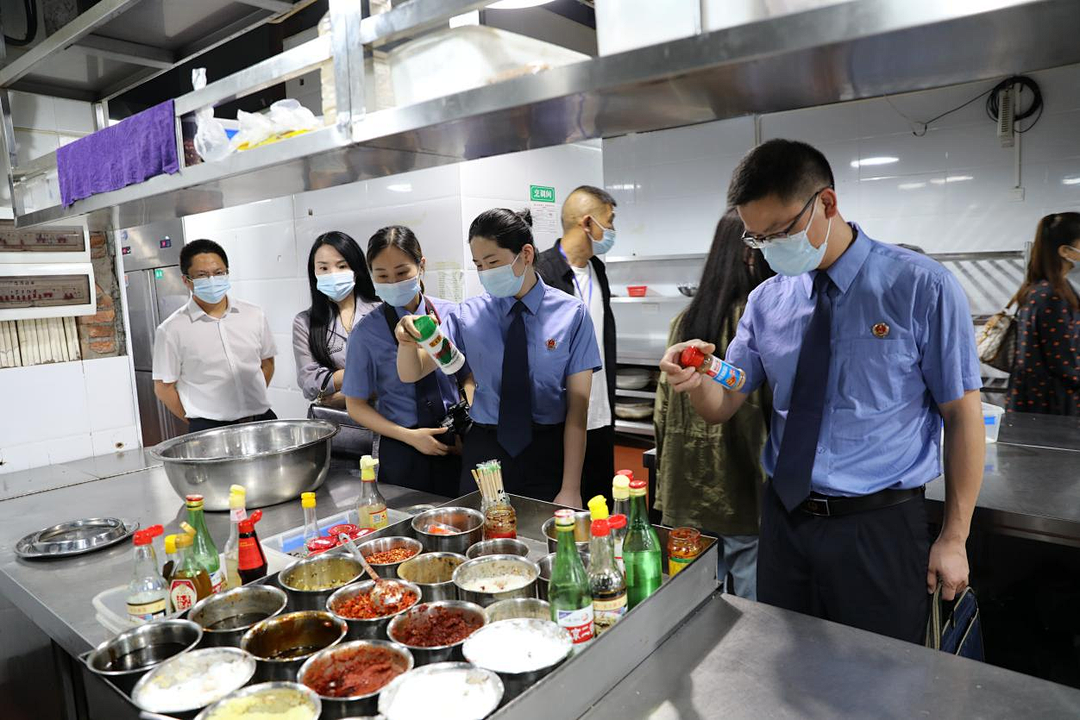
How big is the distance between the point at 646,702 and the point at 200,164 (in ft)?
6.35

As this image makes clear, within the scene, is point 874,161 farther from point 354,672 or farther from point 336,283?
point 354,672

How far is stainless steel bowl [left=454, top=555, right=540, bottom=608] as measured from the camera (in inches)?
51.8

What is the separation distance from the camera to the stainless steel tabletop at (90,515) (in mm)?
1576

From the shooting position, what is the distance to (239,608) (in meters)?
1.36

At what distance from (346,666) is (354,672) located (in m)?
0.02

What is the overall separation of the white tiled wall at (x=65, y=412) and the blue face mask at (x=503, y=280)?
2.66 meters

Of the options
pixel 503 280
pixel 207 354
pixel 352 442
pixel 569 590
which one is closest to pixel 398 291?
pixel 503 280

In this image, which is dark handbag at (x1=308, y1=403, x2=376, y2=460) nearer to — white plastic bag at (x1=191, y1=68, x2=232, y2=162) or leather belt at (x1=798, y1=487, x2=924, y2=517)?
white plastic bag at (x1=191, y1=68, x2=232, y2=162)

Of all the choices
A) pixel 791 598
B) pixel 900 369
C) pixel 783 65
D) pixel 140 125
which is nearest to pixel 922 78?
pixel 783 65

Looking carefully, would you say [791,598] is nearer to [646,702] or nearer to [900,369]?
[900,369]

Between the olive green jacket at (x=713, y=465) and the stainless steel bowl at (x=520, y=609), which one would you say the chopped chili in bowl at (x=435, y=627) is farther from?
the olive green jacket at (x=713, y=465)

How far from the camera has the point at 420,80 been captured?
150 cm

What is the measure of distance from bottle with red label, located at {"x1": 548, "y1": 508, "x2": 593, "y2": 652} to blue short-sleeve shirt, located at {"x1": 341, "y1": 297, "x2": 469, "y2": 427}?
4.63ft

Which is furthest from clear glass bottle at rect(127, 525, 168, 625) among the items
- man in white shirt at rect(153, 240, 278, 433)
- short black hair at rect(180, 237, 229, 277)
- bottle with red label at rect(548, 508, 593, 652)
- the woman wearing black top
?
the woman wearing black top
